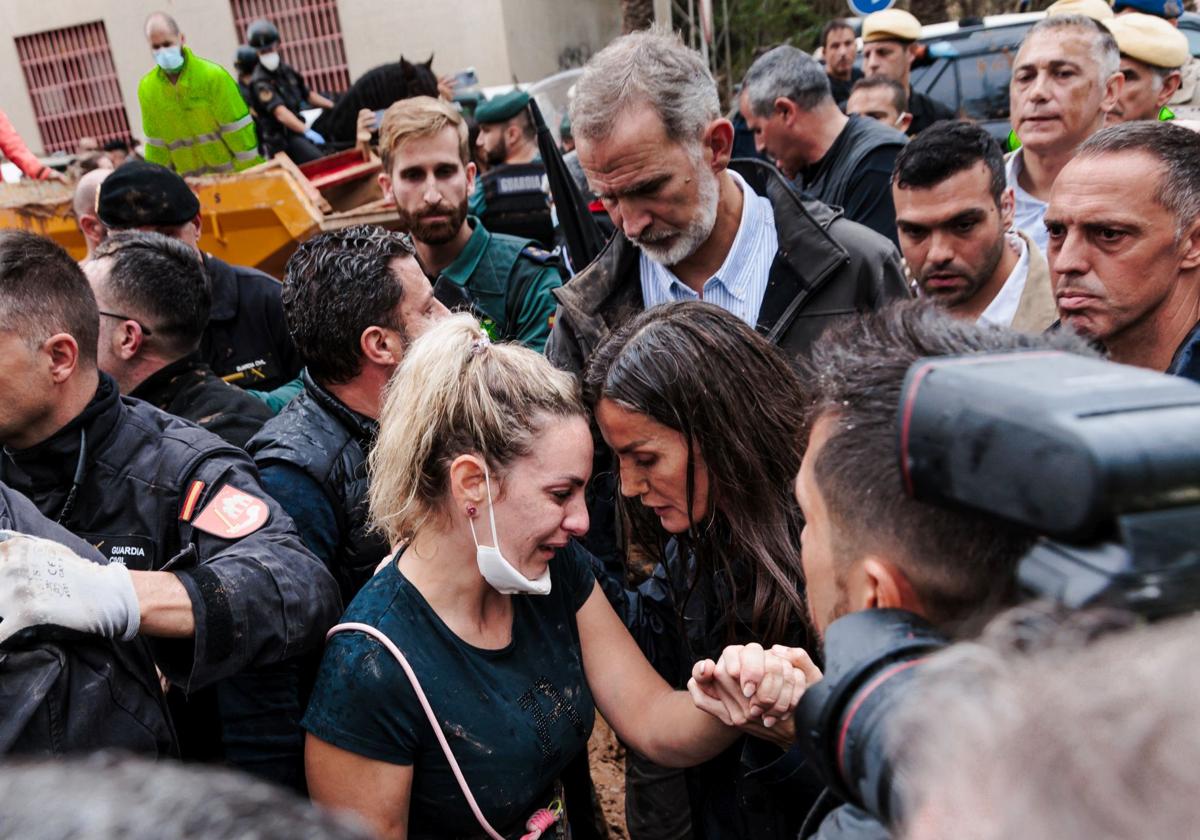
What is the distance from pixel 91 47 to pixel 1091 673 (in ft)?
57.7

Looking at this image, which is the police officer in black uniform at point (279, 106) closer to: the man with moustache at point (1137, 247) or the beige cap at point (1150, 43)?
the beige cap at point (1150, 43)

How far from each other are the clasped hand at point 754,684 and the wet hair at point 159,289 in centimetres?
200

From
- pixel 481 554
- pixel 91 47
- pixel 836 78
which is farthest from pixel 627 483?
pixel 91 47

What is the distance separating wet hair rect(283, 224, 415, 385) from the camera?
8.75 feet

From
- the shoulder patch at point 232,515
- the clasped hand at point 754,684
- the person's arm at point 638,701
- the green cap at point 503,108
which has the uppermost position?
the green cap at point 503,108

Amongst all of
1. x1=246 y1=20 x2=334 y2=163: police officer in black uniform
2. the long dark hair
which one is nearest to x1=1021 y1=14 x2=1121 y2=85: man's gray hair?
the long dark hair

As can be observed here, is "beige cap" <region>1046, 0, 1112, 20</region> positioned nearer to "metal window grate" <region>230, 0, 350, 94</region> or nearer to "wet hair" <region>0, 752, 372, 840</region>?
"wet hair" <region>0, 752, 372, 840</region>

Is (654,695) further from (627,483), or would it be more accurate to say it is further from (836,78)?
(836,78)

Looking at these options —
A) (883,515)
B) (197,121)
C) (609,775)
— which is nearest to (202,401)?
(609,775)

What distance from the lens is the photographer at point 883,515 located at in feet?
3.43

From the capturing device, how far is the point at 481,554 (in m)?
2.08

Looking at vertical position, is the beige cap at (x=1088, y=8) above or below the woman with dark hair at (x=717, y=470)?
above

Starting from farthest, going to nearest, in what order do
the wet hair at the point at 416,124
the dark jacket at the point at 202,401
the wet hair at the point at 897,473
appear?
1. the wet hair at the point at 416,124
2. the dark jacket at the point at 202,401
3. the wet hair at the point at 897,473

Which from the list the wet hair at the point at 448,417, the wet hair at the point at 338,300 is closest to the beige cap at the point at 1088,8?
the wet hair at the point at 338,300
